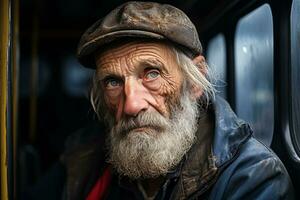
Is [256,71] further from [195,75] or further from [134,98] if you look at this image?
[134,98]

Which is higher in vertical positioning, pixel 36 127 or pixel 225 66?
pixel 225 66

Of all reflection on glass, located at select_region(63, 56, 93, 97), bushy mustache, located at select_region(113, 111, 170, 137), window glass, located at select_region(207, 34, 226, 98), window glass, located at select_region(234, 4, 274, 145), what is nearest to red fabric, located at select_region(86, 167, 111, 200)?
bushy mustache, located at select_region(113, 111, 170, 137)

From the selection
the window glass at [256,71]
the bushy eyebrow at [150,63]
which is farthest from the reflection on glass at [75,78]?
the bushy eyebrow at [150,63]

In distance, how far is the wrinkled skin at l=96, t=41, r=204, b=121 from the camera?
2.01 m

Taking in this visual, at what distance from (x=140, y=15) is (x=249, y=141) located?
0.64 metres

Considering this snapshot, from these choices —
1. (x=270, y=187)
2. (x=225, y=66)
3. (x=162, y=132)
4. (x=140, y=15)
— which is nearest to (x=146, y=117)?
(x=162, y=132)

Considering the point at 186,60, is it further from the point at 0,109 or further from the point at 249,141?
the point at 0,109

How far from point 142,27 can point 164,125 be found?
39cm

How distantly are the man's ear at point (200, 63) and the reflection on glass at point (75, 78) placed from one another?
2.39m

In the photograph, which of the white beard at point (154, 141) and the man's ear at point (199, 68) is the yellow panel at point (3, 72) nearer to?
the white beard at point (154, 141)

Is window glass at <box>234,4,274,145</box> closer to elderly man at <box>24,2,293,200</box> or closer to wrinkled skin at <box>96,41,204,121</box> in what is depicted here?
elderly man at <box>24,2,293,200</box>

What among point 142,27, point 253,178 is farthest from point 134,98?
point 253,178

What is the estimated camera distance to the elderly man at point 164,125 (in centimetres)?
186

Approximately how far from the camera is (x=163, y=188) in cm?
199
